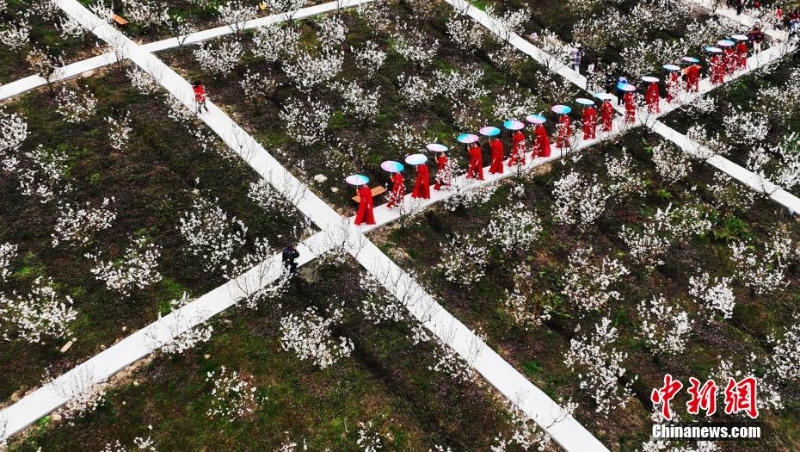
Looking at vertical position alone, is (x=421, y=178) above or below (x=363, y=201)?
above

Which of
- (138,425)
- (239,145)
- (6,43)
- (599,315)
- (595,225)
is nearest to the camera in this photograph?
(138,425)

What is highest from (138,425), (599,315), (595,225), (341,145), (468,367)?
(341,145)

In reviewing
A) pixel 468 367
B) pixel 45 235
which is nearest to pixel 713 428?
pixel 468 367

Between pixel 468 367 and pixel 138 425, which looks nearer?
pixel 138 425

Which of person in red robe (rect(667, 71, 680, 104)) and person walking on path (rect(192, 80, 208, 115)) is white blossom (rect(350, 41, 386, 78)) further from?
person in red robe (rect(667, 71, 680, 104))

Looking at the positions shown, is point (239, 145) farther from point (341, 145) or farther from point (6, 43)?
point (6, 43)

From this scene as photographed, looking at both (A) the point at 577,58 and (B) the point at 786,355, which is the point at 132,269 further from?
(A) the point at 577,58

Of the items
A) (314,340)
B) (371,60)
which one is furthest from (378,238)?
(371,60)
